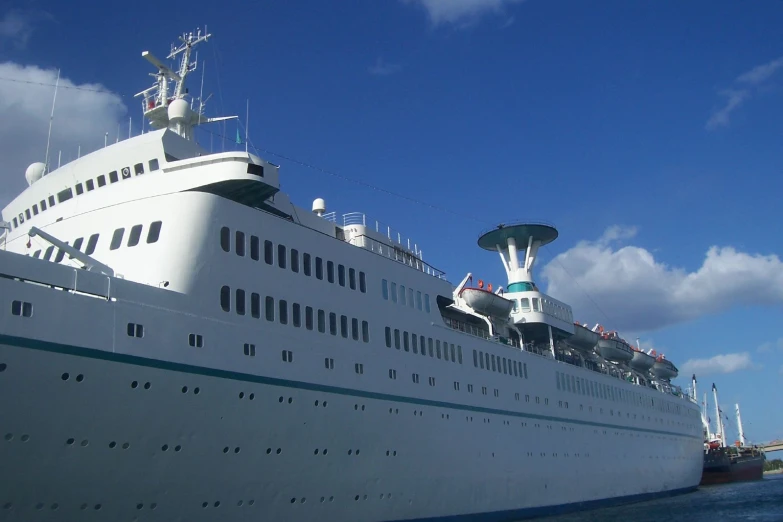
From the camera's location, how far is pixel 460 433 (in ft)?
78.6

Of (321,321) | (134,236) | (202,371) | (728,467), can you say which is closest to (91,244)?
(134,236)

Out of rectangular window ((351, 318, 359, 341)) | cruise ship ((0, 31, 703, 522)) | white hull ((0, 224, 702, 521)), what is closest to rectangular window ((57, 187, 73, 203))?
cruise ship ((0, 31, 703, 522))

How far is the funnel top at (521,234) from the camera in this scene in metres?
40.1

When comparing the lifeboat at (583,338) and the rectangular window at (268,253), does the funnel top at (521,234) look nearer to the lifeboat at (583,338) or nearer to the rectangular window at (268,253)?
the lifeboat at (583,338)

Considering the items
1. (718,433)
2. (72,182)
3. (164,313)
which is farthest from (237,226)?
(718,433)

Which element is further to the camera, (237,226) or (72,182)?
(72,182)

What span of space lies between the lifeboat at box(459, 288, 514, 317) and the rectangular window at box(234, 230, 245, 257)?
14.8m

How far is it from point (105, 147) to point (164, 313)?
8.43m

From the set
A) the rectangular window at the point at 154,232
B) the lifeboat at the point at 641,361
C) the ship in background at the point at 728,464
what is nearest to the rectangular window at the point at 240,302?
the rectangular window at the point at 154,232

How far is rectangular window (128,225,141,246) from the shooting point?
16281 millimetres

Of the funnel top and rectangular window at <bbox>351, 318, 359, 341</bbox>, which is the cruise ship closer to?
rectangular window at <bbox>351, 318, 359, 341</bbox>

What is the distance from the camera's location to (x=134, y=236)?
16.4 m

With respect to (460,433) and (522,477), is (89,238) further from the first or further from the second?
(522,477)

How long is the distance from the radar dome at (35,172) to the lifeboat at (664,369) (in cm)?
4535
